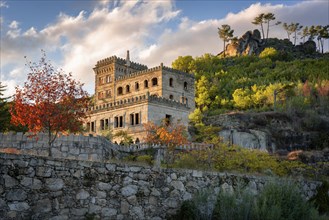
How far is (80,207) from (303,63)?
83.1 meters

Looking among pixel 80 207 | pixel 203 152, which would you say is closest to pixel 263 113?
pixel 203 152

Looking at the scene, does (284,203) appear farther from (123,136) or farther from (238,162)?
(123,136)

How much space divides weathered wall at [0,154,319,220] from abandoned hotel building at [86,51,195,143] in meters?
30.2

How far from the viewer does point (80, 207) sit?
36.7 feet

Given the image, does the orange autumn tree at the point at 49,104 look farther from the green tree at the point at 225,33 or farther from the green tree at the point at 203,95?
the green tree at the point at 225,33

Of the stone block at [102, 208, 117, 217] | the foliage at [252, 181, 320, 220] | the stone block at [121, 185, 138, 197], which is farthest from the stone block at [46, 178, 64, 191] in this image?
the foliage at [252, 181, 320, 220]

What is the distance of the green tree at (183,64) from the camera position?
87000 millimetres

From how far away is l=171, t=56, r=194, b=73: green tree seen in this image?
87000mm

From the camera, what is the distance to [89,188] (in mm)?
11469

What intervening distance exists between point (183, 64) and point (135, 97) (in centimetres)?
4369

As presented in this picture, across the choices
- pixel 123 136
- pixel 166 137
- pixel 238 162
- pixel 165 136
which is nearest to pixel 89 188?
pixel 238 162

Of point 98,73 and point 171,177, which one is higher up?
point 98,73

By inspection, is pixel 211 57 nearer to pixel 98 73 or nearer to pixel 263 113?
pixel 98 73

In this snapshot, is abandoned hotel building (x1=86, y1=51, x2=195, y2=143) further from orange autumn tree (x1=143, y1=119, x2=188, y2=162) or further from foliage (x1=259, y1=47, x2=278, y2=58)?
foliage (x1=259, y1=47, x2=278, y2=58)
